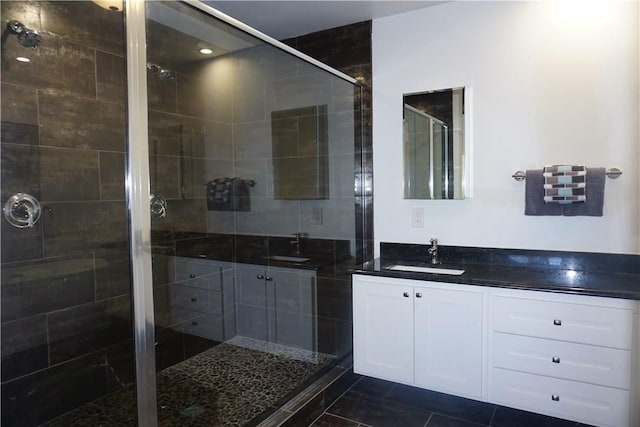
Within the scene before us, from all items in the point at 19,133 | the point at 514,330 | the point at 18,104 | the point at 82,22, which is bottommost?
the point at 514,330

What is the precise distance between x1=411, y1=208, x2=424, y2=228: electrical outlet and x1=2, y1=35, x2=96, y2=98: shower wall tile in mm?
2054

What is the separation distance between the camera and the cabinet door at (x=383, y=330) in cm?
244

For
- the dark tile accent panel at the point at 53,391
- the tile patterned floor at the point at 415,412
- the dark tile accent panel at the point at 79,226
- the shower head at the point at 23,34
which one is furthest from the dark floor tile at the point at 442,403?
the shower head at the point at 23,34

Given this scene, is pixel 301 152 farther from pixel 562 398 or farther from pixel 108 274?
pixel 562 398

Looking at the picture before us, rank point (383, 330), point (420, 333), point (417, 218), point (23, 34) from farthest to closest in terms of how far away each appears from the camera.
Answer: point (417, 218) → point (383, 330) → point (420, 333) → point (23, 34)

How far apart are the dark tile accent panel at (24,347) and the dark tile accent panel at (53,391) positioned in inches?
1.9

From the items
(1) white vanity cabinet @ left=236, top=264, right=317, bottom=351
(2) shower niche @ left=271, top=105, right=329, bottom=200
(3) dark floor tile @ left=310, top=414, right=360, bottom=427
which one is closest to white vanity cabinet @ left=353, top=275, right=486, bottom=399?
(3) dark floor tile @ left=310, top=414, right=360, bottom=427

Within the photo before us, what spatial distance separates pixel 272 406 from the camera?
234 cm

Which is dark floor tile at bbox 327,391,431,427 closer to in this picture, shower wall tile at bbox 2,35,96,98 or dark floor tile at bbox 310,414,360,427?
dark floor tile at bbox 310,414,360,427

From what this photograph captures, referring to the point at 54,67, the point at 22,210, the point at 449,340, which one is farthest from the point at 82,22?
the point at 449,340

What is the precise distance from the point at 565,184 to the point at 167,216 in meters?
2.20

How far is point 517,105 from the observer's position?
2.48m

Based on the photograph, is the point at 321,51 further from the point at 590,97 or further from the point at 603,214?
the point at 603,214

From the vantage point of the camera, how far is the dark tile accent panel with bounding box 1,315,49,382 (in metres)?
1.97
